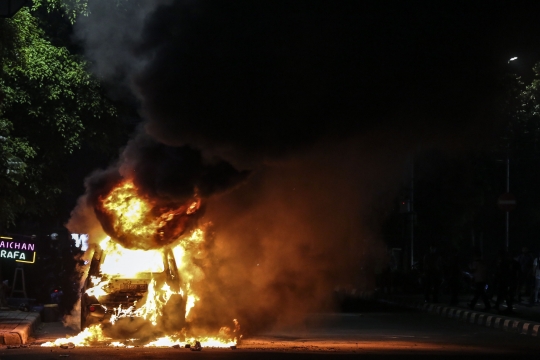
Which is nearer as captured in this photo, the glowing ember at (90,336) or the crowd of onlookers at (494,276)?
the glowing ember at (90,336)

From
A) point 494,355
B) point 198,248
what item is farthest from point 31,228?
point 494,355

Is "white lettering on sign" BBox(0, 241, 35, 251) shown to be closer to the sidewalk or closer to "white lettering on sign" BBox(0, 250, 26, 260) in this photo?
"white lettering on sign" BBox(0, 250, 26, 260)

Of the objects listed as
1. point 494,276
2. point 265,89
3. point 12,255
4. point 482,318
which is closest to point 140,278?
point 265,89

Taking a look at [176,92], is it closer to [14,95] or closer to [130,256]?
[130,256]

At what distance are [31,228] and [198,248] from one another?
24178 millimetres

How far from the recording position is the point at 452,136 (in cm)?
1745

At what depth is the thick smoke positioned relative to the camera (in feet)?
48.8

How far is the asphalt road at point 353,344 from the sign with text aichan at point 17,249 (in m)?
2.31

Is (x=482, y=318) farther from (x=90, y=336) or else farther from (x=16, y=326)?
(x=90, y=336)

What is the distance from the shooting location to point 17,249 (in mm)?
24094

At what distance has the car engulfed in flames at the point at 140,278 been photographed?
47.8ft

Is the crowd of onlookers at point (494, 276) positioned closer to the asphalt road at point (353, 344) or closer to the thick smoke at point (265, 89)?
the asphalt road at point (353, 344)

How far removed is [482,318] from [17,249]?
1189 centimetres

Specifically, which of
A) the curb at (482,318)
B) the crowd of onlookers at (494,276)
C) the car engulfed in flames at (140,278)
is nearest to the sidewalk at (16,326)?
the car engulfed in flames at (140,278)
